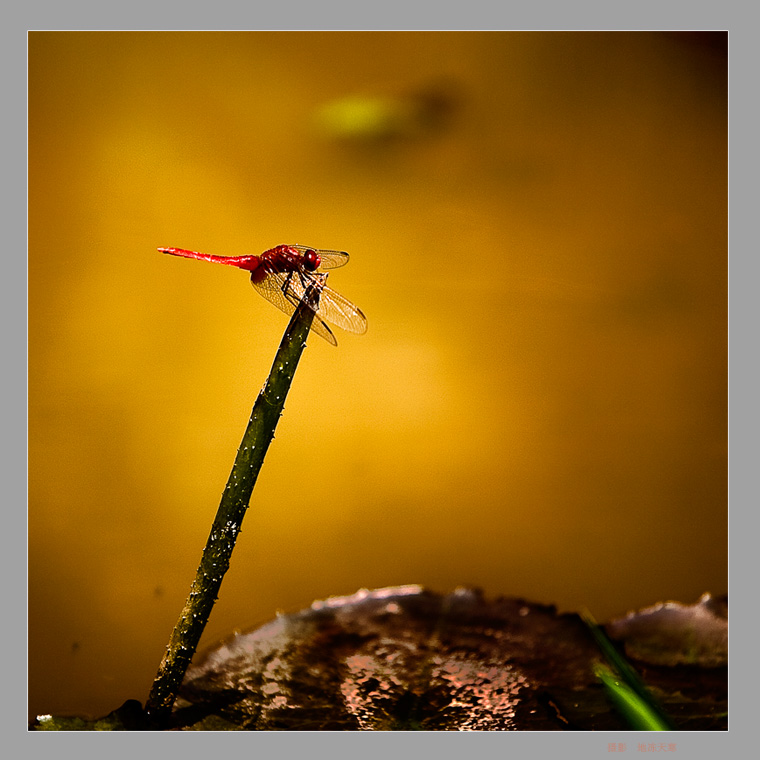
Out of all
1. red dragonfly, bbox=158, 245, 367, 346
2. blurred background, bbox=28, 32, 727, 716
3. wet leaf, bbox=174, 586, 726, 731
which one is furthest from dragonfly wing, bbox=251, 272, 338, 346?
wet leaf, bbox=174, 586, 726, 731

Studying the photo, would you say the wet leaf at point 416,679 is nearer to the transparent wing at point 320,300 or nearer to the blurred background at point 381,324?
the blurred background at point 381,324

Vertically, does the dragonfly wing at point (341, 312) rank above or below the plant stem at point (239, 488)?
above

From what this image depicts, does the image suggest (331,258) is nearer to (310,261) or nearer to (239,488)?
(310,261)

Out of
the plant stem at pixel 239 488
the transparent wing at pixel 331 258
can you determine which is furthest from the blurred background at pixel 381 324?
the plant stem at pixel 239 488

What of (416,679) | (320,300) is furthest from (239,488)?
(416,679)

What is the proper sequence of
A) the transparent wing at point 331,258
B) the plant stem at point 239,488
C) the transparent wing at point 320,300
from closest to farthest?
1. the plant stem at point 239,488
2. the transparent wing at point 320,300
3. the transparent wing at point 331,258
